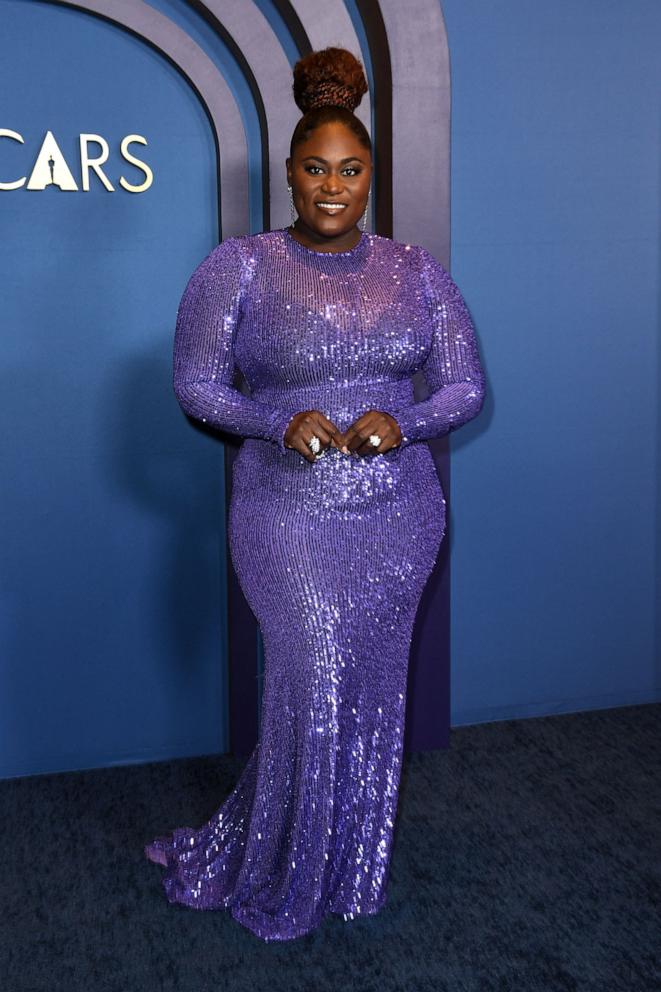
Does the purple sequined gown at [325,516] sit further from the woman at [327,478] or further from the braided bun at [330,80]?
the braided bun at [330,80]

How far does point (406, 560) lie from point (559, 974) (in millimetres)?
871

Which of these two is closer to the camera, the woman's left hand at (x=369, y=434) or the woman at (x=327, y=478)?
the woman's left hand at (x=369, y=434)

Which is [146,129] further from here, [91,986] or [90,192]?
[91,986]

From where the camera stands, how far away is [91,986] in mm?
2027

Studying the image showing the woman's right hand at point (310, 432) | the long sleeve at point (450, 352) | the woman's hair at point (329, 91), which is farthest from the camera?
the long sleeve at point (450, 352)

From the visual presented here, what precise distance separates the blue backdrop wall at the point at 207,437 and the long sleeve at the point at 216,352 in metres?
0.87

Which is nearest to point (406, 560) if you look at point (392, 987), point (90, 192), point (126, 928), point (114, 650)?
point (392, 987)

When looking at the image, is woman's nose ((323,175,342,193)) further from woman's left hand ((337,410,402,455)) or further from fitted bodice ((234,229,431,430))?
woman's left hand ((337,410,402,455))

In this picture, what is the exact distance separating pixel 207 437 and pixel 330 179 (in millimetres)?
1146

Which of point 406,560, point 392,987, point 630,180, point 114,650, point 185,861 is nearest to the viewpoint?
point 392,987

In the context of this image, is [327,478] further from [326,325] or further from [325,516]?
[326,325]

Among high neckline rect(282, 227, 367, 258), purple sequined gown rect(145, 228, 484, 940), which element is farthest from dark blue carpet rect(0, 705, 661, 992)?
high neckline rect(282, 227, 367, 258)

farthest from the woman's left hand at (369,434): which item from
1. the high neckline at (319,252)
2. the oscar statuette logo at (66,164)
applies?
the oscar statuette logo at (66,164)

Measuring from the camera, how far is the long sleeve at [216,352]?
6.96ft
